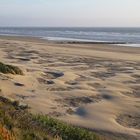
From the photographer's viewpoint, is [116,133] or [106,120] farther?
[106,120]

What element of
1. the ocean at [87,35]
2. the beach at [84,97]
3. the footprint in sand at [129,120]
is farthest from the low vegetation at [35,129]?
the ocean at [87,35]

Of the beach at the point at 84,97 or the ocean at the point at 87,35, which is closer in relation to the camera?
the beach at the point at 84,97

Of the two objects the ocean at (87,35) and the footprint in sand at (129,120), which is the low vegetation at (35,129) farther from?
the ocean at (87,35)

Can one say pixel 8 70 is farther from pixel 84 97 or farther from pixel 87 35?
pixel 87 35

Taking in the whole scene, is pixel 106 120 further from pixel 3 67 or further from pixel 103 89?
pixel 3 67

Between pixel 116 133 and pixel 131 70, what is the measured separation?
38.0 ft

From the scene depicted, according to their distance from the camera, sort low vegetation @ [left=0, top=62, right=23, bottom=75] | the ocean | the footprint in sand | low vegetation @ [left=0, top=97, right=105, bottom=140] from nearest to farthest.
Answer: low vegetation @ [left=0, top=97, right=105, bottom=140] < the footprint in sand < low vegetation @ [left=0, top=62, right=23, bottom=75] < the ocean

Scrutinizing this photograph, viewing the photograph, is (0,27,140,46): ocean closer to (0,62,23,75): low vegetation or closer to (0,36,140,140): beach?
(0,36,140,140): beach

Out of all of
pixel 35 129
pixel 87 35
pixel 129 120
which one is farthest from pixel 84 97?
pixel 87 35

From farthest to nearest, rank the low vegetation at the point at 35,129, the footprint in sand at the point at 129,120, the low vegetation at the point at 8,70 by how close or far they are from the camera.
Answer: the low vegetation at the point at 8,70 → the footprint in sand at the point at 129,120 → the low vegetation at the point at 35,129

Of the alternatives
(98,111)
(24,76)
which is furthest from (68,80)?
(98,111)

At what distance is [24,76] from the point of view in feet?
50.6

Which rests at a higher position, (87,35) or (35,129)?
(35,129)

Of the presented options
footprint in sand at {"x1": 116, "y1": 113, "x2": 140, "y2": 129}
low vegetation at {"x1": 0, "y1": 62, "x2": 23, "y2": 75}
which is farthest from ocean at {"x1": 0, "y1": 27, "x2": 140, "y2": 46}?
footprint in sand at {"x1": 116, "y1": 113, "x2": 140, "y2": 129}
